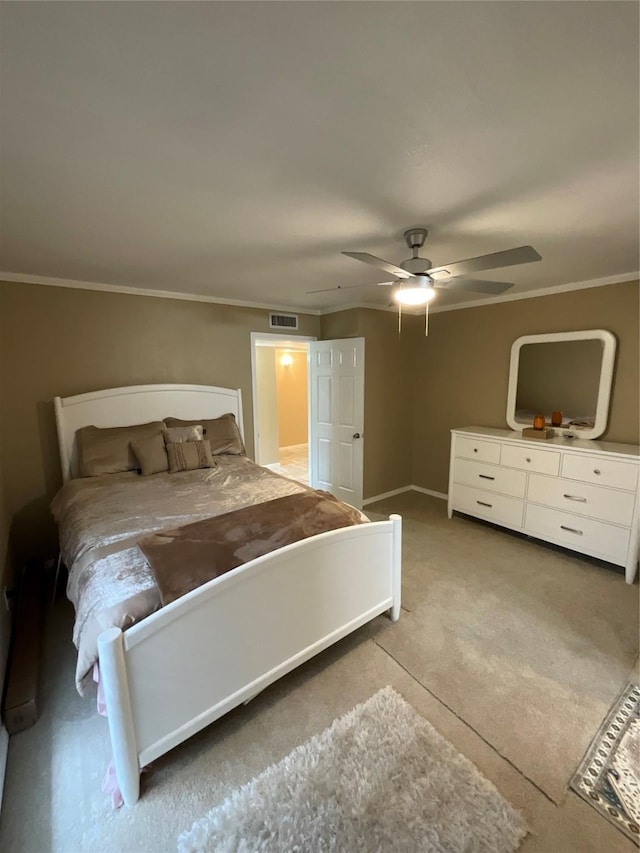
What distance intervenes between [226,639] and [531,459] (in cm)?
290

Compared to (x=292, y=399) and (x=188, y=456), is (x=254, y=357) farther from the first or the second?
(x=292, y=399)

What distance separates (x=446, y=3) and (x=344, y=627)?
237cm

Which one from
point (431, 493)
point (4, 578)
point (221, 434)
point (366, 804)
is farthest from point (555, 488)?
point (4, 578)

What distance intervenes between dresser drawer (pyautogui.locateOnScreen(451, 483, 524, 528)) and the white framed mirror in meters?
0.81

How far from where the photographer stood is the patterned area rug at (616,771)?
4.28 ft

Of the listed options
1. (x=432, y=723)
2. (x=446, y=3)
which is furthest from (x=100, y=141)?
(x=432, y=723)

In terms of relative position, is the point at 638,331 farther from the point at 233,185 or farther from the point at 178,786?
the point at 178,786

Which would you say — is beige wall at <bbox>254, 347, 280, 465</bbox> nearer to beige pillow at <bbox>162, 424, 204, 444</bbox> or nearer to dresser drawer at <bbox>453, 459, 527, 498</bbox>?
beige pillow at <bbox>162, 424, 204, 444</bbox>

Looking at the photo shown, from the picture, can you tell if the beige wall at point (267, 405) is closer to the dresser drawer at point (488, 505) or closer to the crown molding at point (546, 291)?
the crown molding at point (546, 291)

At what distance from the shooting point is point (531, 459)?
10.4ft

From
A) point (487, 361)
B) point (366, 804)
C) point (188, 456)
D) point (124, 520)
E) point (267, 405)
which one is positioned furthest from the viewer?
point (267, 405)

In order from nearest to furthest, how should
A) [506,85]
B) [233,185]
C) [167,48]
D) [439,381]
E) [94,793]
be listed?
[167,48] < [506,85] < [94,793] < [233,185] < [439,381]

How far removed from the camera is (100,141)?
48.6 inches

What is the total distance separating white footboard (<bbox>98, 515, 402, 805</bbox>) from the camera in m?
1.29
